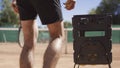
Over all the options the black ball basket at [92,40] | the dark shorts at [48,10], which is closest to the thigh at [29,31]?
the dark shorts at [48,10]

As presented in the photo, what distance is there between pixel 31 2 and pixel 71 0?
355mm

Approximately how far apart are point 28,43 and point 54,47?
0.41 metres

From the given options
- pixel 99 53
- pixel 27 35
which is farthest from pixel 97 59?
pixel 27 35

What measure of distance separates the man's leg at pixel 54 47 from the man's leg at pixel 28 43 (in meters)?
0.31

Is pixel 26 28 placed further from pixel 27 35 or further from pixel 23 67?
pixel 23 67

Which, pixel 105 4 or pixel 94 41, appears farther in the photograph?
pixel 105 4

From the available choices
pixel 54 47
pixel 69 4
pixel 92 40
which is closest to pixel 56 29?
pixel 54 47

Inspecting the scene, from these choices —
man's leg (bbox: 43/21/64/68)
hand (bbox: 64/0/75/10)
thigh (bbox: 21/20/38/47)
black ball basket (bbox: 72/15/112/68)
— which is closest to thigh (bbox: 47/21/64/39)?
man's leg (bbox: 43/21/64/68)

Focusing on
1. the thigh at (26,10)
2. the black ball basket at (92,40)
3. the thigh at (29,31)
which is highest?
the thigh at (26,10)

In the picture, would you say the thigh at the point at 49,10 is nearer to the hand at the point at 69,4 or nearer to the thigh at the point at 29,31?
the hand at the point at 69,4

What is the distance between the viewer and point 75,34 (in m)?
5.36

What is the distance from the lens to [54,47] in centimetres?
316

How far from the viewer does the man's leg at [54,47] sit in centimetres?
312

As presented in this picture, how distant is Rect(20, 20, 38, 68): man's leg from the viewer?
341 cm
